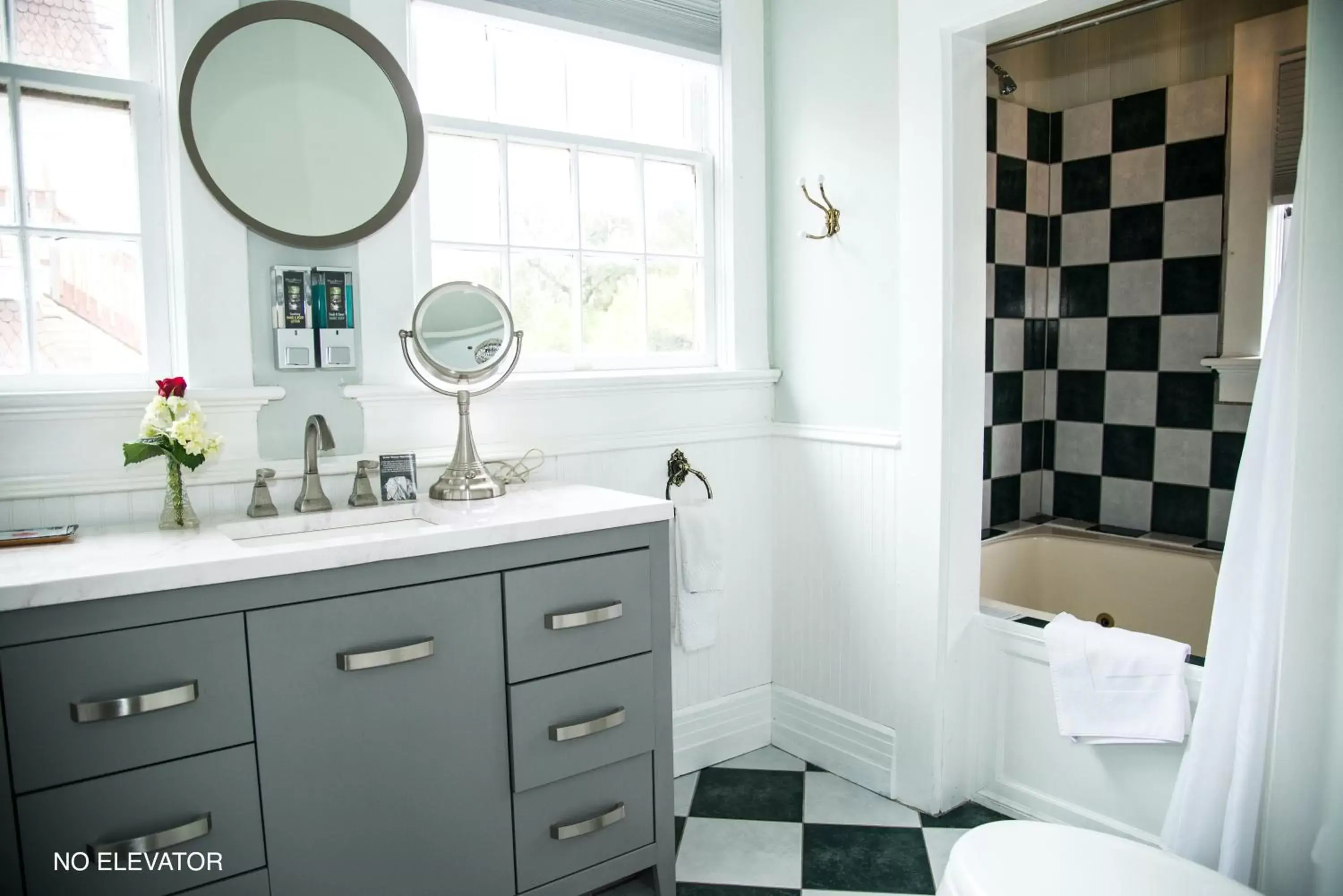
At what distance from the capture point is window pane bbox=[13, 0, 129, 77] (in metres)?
1.80

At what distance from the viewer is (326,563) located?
1.53 meters

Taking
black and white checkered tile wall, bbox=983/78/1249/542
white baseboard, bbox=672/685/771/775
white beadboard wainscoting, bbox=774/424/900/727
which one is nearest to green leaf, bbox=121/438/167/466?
white baseboard, bbox=672/685/771/775

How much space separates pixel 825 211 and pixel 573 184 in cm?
73

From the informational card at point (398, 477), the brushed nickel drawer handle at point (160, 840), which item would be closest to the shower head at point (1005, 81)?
the informational card at point (398, 477)

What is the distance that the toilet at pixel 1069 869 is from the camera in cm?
134

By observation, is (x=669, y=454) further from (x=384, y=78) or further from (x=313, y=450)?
(x=384, y=78)

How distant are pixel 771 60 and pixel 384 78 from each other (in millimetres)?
1218

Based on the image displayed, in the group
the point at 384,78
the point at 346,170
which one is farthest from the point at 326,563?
the point at 384,78

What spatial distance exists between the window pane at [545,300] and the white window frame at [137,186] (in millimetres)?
833

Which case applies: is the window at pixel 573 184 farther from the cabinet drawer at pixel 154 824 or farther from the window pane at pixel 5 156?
the cabinet drawer at pixel 154 824

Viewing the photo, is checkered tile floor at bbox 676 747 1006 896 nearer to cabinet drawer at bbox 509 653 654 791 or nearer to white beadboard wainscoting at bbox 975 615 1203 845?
white beadboard wainscoting at bbox 975 615 1203 845

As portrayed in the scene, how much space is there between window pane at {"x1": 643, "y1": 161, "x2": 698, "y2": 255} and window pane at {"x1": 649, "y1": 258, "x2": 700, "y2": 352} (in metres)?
0.05

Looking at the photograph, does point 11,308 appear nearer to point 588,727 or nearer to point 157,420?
point 157,420

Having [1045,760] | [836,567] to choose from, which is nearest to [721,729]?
[836,567]
